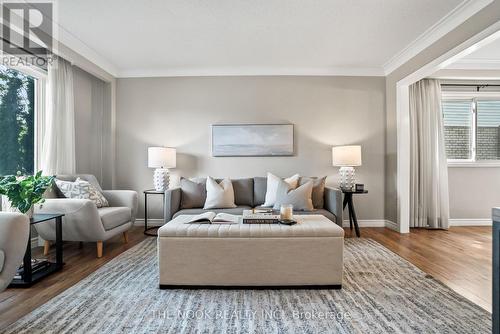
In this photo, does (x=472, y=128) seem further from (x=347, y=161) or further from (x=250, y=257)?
(x=250, y=257)

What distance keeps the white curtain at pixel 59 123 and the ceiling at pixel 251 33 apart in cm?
39

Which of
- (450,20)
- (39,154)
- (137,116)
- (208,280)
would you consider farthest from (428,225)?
(39,154)

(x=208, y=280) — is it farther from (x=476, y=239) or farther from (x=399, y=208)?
(x=476, y=239)

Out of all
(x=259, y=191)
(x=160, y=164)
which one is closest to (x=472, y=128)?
(x=259, y=191)

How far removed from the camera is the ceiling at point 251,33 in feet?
9.38

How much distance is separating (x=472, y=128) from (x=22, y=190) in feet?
19.9

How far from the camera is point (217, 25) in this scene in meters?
3.24

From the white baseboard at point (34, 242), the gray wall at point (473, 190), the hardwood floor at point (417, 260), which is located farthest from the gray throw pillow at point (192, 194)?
the gray wall at point (473, 190)

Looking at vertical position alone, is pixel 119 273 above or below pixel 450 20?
below

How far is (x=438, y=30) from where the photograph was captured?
329cm

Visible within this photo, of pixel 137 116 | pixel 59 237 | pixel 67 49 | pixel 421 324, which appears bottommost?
pixel 421 324

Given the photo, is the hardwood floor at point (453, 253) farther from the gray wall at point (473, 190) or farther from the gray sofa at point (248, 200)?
the gray sofa at point (248, 200)

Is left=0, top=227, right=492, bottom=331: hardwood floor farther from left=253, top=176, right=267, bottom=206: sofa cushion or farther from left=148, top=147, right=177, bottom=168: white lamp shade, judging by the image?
left=253, top=176, right=267, bottom=206: sofa cushion

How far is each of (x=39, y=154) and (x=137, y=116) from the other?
1477 mm
